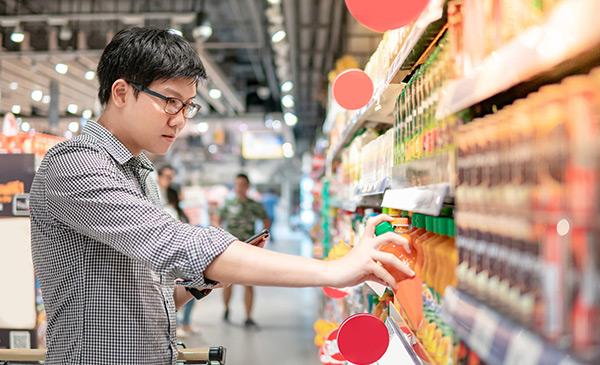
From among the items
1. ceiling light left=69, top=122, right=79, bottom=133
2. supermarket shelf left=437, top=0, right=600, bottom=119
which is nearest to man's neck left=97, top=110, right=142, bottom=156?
supermarket shelf left=437, top=0, right=600, bottom=119

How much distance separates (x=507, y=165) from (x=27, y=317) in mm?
3427

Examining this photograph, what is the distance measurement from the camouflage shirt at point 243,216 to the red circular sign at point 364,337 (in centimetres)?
669

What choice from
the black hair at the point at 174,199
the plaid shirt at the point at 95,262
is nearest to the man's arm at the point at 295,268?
the plaid shirt at the point at 95,262

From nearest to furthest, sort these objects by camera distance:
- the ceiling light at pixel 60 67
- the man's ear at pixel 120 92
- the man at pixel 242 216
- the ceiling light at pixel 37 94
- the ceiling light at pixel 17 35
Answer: the man's ear at pixel 120 92 → the man at pixel 242 216 → the ceiling light at pixel 17 35 → the ceiling light at pixel 60 67 → the ceiling light at pixel 37 94

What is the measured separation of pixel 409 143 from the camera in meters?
1.91

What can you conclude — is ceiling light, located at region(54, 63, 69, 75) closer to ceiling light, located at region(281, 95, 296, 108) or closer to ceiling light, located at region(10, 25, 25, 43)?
ceiling light, located at region(10, 25, 25, 43)

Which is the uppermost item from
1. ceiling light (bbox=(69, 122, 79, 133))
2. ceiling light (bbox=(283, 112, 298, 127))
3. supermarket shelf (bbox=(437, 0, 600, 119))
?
ceiling light (bbox=(283, 112, 298, 127))

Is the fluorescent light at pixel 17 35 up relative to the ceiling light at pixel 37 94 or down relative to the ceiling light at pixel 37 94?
up

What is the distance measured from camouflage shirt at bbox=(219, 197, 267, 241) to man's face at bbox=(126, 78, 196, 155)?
22.0 feet

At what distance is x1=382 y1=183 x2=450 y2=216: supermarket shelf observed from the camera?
50.4 inches

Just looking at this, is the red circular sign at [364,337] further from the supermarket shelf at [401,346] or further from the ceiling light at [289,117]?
the ceiling light at [289,117]

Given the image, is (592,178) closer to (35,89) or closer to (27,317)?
(27,317)

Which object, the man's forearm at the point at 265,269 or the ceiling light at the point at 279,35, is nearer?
the man's forearm at the point at 265,269

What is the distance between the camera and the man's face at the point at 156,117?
189cm
